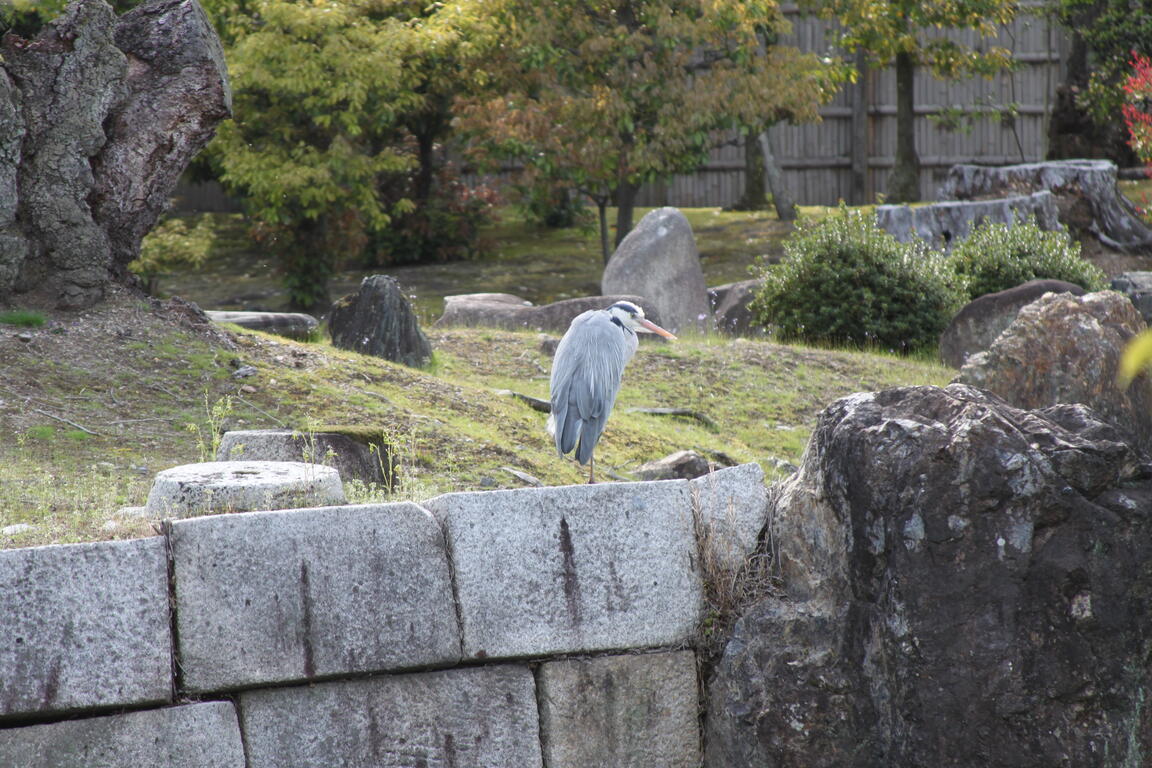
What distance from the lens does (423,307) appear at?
50.7 feet

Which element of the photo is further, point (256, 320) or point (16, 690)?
point (256, 320)

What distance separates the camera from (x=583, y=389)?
16.5ft

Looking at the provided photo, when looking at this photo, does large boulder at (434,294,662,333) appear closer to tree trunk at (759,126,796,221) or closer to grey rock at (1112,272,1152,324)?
grey rock at (1112,272,1152,324)

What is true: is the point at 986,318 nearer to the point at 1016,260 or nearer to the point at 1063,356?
the point at 1016,260

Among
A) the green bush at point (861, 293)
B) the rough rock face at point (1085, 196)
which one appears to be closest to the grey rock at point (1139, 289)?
the green bush at point (861, 293)

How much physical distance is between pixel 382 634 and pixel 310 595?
0.25 metres

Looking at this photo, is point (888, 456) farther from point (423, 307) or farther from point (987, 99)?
point (987, 99)

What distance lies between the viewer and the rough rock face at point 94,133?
6.65m

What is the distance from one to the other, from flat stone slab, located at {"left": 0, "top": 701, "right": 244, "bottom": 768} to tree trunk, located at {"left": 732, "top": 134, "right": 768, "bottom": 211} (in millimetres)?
18356

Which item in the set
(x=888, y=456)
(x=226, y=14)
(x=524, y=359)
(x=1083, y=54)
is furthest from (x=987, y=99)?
(x=888, y=456)

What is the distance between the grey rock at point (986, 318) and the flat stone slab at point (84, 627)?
7.93m

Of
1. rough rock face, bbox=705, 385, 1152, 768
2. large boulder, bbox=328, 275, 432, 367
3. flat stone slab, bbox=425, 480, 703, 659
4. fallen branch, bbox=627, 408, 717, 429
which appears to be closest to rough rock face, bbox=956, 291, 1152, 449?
fallen branch, bbox=627, 408, 717, 429

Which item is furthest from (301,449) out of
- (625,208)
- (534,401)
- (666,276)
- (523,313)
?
(625,208)

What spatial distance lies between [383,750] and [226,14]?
1325cm
